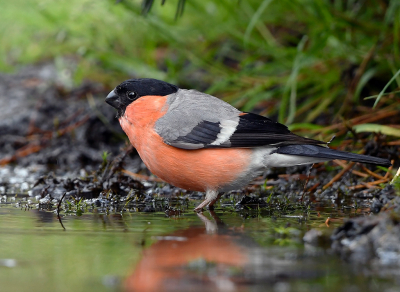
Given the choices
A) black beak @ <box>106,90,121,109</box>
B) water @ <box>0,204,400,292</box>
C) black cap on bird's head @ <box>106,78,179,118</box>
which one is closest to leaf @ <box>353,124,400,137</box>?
water @ <box>0,204,400,292</box>

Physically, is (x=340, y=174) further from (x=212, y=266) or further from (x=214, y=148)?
(x=212, y=266)

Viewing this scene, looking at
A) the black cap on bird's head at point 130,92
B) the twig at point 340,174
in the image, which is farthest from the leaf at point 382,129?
the black cap on bird's head at point 130,92

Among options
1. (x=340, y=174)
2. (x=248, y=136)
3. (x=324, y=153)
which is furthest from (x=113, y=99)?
(x=340, y=174)

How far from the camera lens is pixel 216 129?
12.9 feet

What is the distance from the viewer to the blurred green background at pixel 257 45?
535cm

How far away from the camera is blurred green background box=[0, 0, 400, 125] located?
17.6ft

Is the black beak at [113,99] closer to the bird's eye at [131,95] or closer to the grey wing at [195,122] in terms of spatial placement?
the bird's eye at [131,95]

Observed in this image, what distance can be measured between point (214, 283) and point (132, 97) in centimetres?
250

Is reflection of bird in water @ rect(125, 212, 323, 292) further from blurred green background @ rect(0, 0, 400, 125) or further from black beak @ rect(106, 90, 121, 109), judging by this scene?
blurred green background @ rect(0, 0, 400, 125)

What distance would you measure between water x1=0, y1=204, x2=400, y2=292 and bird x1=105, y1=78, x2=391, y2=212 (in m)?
0.50

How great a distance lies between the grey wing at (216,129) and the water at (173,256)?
65cm

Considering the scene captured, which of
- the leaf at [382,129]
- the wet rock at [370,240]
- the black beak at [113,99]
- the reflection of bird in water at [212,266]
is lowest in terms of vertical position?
the reflection of bird in water at [212,266]

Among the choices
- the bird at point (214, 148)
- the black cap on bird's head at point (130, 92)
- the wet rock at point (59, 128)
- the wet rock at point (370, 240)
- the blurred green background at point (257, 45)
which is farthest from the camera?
the wet rock at point (59, 128)

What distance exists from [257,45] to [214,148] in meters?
2.26
